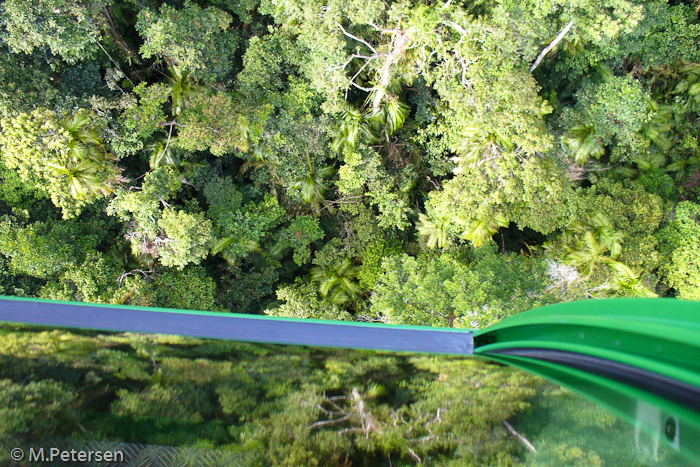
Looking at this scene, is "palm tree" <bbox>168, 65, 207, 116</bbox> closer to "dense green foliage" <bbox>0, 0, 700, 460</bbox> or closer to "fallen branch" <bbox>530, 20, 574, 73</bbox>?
"dense green foliage" <bbox>0, 0, 700, 460</bbox>

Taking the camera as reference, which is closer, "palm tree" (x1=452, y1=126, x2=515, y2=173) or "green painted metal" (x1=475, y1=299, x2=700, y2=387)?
"green painted metal" (x1=475, y1=299, x2=700, y2=387)

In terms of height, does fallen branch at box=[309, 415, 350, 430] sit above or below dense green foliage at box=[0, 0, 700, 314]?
below

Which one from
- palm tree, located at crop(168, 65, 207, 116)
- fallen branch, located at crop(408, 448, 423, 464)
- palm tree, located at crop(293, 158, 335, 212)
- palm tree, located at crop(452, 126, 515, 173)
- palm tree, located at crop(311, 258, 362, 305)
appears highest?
palm tree, located at crop(168, 65, 207, 116)

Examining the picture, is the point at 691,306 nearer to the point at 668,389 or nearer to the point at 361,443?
the point at 668,389

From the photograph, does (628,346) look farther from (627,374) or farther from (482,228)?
(482,228)

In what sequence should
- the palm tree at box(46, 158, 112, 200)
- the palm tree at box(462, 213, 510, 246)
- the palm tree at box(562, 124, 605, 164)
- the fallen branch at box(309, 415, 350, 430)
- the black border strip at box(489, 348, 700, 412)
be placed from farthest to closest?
1. the palm tree at box(562, 124, 605, 164)
2. the palm tree at box(462, 213, 510, 246)
3. the palm tree at box(46, 158, 112, 200)
4. the fallen branch at box(309, 415, 350, 430)
5. the black border strip at box(489, 348, 700, 412)

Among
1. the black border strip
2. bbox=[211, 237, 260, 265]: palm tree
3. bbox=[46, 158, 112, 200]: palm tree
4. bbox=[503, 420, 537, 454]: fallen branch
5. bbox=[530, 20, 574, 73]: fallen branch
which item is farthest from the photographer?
bbox=[211, 237, 260, 265]: palm tree

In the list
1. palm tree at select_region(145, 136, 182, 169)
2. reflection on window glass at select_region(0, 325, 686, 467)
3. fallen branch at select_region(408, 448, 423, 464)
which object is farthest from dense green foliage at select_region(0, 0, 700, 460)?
fallen branch at select_region(408, 448, 423, 464)
